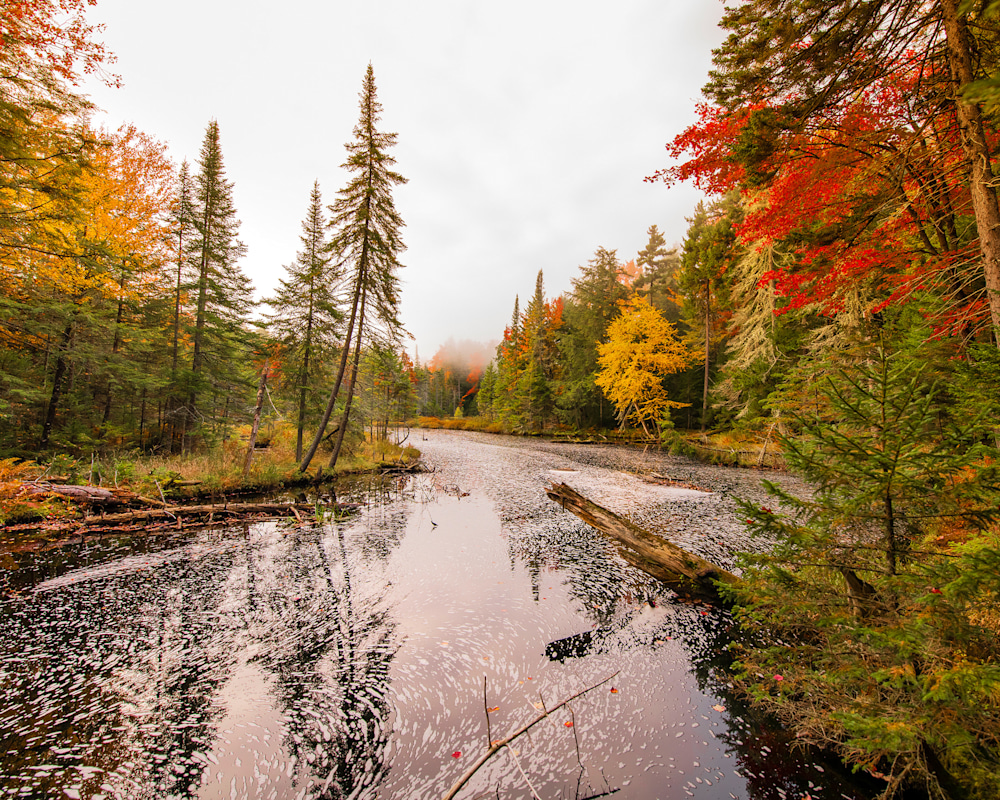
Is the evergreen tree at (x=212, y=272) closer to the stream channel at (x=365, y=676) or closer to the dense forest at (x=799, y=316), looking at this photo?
the dense forest at (x=799, y=316)

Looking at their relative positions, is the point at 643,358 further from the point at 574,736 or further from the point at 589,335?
the point at 574,736

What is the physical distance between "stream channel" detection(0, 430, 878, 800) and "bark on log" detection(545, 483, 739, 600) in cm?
31

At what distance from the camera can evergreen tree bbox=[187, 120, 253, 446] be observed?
646 inches

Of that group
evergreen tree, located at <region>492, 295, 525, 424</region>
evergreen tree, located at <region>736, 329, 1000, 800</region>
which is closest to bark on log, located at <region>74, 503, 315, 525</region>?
evergreen tree, located at <region>736, 329, 1000, 800</region>

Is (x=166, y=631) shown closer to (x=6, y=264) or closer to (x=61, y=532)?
(x=61, y=532)

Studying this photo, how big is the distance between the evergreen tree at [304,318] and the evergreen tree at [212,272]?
2.19 meters

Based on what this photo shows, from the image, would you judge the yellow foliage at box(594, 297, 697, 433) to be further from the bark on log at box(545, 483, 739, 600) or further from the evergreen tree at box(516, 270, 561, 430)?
the bark on log at box(545, 483, 739, 600)

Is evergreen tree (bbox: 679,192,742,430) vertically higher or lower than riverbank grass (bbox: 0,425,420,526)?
higher

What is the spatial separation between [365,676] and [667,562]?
4877 millimetres

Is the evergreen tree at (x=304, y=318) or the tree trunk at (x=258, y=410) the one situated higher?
the evergreen tree at (x=304, y=318)

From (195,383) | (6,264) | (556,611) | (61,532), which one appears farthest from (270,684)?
(195,383)

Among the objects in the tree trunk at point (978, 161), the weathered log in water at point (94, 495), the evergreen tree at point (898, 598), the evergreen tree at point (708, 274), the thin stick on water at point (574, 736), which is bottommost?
the thin stick on water at point (574, 736)

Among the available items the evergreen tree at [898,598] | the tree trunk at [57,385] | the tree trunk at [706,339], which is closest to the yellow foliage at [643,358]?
the tree trunk at [706,339]

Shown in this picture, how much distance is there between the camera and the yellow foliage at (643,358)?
27.3m
